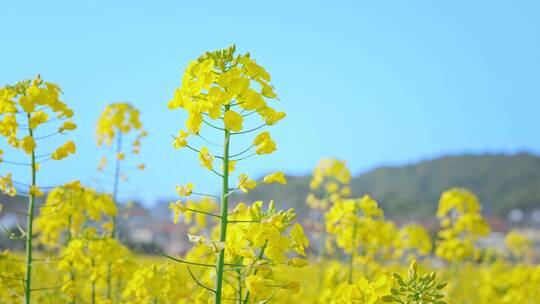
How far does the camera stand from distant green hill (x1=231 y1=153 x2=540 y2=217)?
45594 mm

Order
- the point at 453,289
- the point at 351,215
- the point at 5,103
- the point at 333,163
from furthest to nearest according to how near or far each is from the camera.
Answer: the point at 333,163
the point at 453,289
the point at 351,215
the point at 5,103

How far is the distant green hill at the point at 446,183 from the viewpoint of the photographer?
45594mm

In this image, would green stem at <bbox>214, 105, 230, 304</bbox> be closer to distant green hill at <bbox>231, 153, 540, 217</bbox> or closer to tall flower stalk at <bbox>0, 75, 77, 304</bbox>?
tall flower stalk at <bbox>0, 75, 77, 304</bbox>

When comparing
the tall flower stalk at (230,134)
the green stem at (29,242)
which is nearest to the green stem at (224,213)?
the tall flower stalk at (230,134)

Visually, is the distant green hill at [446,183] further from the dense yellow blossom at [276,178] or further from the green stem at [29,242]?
the dense yellow blossom at [276,178]

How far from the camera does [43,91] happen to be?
402cm

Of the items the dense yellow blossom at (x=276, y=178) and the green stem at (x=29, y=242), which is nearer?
the dense yellow blossom at (x=276, y=178)

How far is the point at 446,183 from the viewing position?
5706 cm

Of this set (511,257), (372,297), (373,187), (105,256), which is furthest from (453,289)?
(373,187)

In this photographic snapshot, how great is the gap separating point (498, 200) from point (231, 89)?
165 feet

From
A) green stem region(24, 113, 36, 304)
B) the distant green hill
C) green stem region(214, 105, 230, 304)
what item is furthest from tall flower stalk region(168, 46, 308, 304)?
the distant green hill

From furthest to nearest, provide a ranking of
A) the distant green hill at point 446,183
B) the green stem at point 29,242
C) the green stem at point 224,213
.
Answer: the distant green hill at point 446,183 → the green stem at point 29,242 → the green stem at point 224,213

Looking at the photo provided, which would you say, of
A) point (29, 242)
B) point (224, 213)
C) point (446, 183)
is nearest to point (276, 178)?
point (224, 213)

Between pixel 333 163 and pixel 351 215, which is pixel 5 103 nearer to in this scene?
pixel 351 215
